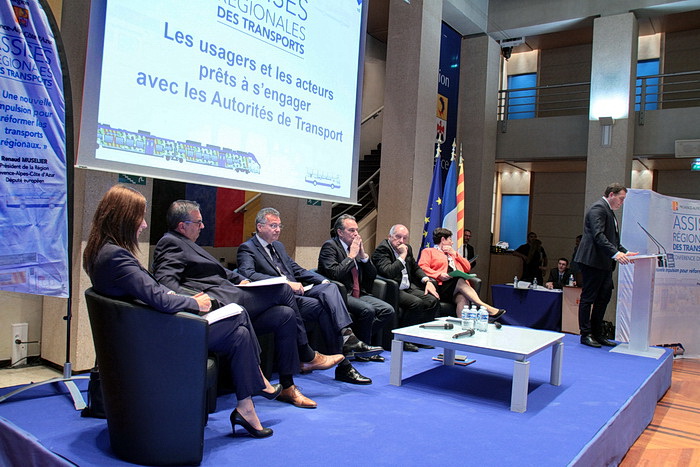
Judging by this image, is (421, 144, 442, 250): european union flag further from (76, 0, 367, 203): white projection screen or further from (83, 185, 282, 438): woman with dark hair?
(83, 185, 282, 438): woman with dark hair

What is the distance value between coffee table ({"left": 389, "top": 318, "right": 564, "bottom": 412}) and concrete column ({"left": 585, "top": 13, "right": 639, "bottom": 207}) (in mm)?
5059

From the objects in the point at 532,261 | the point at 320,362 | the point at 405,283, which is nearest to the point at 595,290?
the point at 405,283

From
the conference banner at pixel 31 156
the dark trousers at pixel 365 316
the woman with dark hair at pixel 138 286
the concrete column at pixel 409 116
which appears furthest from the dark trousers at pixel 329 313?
the concrete column at pixel 409 116

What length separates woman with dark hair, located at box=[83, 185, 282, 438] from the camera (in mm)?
1907

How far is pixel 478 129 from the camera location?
8.62 metres

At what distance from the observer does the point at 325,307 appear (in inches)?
128

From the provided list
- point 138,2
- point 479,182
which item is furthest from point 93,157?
point 479,182

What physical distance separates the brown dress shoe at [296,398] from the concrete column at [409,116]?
3815 millimetres

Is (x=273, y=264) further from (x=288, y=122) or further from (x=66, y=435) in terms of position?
(x=66, y=435)

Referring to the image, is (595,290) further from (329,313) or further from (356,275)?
(329,313)

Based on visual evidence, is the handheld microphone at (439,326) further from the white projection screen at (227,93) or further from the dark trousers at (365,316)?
the white projection screen at (227,93)

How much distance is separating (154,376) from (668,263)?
5.14 metres

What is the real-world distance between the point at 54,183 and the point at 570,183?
10783 millimetres

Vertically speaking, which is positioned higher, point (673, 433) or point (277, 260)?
point (277, 260)
